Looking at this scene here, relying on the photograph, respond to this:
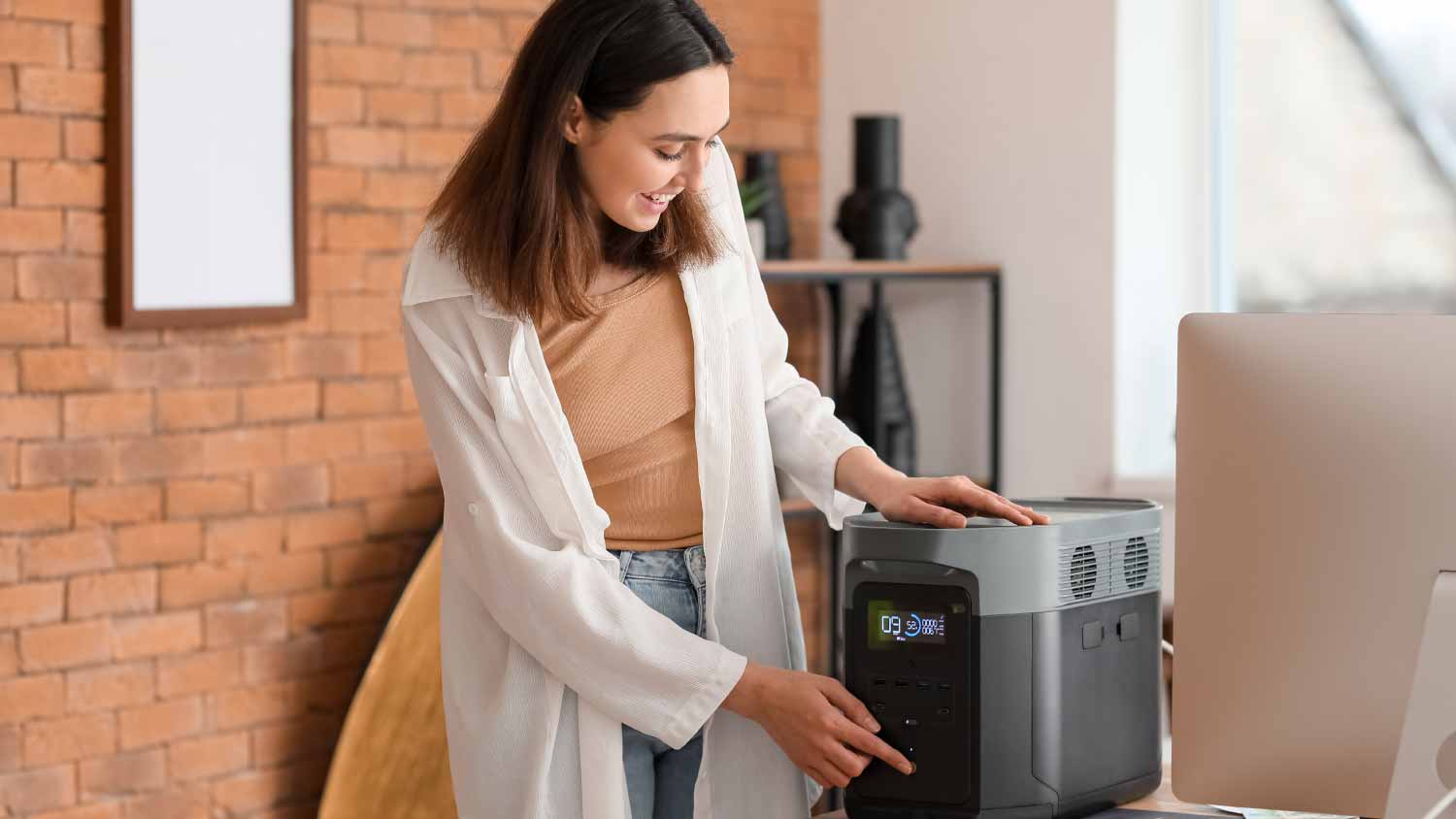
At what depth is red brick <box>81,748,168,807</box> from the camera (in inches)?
103

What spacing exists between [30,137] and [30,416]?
435mm

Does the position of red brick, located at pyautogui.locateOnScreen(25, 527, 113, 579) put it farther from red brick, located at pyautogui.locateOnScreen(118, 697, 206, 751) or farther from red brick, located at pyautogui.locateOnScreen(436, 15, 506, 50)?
red brick, located at pyautogui.locateOnScreen(436, 15, 506, 50)

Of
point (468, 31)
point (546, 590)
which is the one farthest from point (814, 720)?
point (468, 31)

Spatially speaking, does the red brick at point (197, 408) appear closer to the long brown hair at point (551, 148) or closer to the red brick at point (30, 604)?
the red brick at point (30, 604)

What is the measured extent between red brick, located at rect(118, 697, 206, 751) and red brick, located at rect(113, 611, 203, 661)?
0.09 meters

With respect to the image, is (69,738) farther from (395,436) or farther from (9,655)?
(395,436)

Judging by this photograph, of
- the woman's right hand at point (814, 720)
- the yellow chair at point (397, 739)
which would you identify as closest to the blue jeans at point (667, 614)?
the woman's right hand at point (814, 720)

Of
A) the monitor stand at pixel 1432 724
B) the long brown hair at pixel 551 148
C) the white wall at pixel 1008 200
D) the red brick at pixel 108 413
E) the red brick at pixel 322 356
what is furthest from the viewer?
the white wall at pixel 1008 200

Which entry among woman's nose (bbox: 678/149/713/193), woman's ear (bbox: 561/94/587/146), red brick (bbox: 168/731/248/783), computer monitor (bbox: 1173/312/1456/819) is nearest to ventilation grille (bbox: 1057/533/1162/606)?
computer monitor (bbox: 1173/312/1456/819)

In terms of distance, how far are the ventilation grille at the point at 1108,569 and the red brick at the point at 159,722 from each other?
1.85 metres

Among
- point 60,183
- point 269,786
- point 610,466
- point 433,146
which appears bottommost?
point 269,786

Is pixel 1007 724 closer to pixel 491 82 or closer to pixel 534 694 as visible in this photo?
pixel 534 694

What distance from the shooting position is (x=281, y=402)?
285 cm

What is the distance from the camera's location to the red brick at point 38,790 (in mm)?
2494
